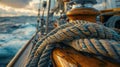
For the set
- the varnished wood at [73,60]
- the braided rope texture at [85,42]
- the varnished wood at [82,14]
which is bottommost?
the varnished wood at [73,60]

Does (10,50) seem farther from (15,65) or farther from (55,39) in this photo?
(55,39)

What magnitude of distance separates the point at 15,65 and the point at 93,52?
7.72ft

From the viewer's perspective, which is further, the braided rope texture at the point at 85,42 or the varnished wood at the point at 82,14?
the varnished wood at the point at 82,14

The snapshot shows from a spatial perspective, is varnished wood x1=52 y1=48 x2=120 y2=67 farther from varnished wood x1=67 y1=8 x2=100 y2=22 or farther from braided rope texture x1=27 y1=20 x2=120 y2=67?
varnished wood x1=67 y1=8 x2=100 y2=22

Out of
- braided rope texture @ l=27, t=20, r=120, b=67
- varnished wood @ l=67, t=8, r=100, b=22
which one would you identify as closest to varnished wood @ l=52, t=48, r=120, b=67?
braided rope texture @ l=27, t=20, r=120, b=67

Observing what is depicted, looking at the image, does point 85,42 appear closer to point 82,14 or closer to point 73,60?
point 73,60

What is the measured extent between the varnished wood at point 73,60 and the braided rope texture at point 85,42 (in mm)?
27

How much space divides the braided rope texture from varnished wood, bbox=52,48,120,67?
0.03m

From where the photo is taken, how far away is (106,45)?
675mm

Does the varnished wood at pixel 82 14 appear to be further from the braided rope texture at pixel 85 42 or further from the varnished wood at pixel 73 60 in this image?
the varnished wood at pixel 73 60

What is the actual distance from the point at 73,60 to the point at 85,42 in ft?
0.26

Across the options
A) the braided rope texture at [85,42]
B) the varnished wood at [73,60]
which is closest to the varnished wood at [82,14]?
the braided rope texture at [85,42]

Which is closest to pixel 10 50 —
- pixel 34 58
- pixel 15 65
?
pixel 15 65

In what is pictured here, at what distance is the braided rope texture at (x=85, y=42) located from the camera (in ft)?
2.19
